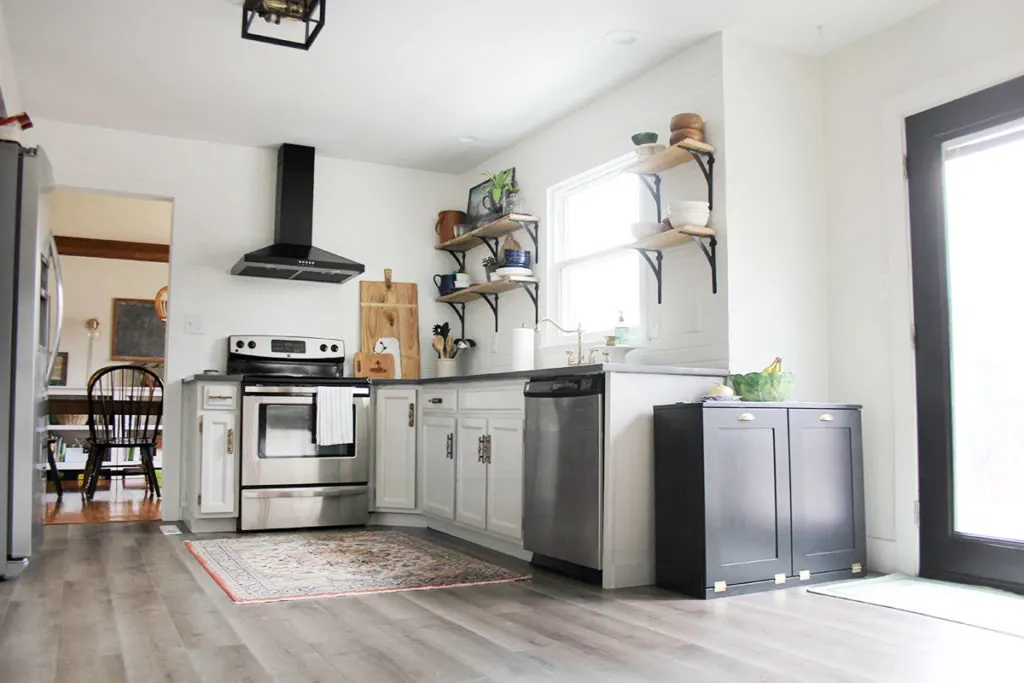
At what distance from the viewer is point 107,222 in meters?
8.73

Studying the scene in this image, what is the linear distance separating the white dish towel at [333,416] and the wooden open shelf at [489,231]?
1333 millimetres

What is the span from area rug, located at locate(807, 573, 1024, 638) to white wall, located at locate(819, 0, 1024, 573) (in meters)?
0.26

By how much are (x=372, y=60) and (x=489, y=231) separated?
1530mm

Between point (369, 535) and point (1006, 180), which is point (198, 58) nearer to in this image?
point (369, 535)

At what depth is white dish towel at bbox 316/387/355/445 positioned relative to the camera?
4957 millimetres

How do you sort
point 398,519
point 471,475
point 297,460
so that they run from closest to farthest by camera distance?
1. point 471,475
2. point 297,460
3. point 398,519

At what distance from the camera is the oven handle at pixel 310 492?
4.82 metres

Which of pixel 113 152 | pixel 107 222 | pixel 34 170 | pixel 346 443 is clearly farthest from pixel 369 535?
pixel 107 222

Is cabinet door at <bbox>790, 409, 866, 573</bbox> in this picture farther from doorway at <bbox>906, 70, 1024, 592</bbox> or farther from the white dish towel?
the white dish towel

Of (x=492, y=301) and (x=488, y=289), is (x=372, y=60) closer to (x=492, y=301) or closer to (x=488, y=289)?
(x=488, y=289)

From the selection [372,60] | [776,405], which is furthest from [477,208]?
[776,405]

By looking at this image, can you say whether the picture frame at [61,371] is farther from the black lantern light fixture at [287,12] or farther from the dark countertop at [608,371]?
the black lantern light fixture at [287,12]

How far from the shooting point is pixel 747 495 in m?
3.21

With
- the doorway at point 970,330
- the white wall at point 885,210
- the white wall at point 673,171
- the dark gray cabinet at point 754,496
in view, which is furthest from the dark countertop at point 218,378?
the doorway at point 970,330
